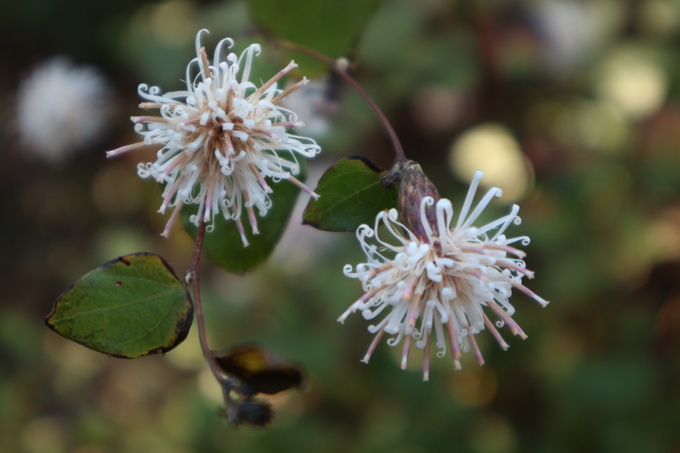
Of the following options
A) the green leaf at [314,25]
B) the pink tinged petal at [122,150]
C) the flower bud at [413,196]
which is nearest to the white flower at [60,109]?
the green leaf at [314,25]

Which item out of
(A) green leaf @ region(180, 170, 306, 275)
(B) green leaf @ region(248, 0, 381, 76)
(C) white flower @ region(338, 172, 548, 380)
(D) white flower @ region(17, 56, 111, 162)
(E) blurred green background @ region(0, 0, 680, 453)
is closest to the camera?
(C) white flower @ region(338, 172, 548, 380)

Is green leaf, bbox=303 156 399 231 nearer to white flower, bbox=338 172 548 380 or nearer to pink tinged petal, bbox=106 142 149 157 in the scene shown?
white flower, bbox=338 172 548 380

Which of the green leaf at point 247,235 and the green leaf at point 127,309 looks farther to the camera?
the green leaf at point 247,235

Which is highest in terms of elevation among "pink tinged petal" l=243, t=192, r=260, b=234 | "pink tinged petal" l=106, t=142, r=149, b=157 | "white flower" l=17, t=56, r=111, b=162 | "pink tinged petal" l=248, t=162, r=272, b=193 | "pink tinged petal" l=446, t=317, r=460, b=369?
"pink tinged petal" l=248, t=162, r=272, b=193

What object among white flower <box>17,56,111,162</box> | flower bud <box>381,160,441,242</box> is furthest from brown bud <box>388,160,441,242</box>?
white flower <box>17,56,111,162</box>

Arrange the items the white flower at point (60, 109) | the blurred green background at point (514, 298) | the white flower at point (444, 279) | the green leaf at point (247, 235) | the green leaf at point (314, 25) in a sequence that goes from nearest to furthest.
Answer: the white flower at point (444, 279) < the green leaf at point (247, 235) < the green leaf at point (314, 25) < the blurred green background at point (514, 298) < the white flower at point (60, 109)

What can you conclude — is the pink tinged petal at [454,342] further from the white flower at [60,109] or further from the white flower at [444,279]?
the white flower at [60,109]
